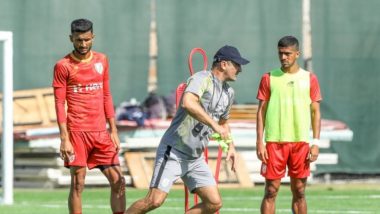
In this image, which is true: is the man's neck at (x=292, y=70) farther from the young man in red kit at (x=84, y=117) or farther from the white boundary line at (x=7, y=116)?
the white boundary line at (x=7, y=116)

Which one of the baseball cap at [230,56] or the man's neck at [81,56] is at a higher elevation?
the man's neck at [81,56]

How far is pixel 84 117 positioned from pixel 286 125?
2.10 m

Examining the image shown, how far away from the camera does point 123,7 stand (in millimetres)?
21859

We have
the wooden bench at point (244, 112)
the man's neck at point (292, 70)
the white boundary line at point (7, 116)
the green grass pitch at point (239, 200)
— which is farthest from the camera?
the wooden bench at point (244, 112)

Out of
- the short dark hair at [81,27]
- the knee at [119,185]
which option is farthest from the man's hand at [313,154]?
the short dark hair at [81,27]

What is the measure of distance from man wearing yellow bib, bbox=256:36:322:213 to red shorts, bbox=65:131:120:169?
5.01 ft

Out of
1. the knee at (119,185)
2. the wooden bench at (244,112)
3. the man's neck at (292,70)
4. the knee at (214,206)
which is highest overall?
the man's neck at (292,70)

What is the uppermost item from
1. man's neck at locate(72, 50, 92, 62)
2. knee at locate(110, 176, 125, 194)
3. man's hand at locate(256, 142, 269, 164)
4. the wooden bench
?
man's neck at locate(72, 50, 92, 62)

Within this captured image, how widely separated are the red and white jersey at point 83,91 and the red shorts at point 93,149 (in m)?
0.07

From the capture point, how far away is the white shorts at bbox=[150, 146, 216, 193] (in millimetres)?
11906

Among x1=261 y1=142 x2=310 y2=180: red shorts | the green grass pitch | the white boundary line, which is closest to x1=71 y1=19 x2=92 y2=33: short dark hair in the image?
x1=261 y1=142 x2=310 y2=180: red shorts

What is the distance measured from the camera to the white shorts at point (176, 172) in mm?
11906

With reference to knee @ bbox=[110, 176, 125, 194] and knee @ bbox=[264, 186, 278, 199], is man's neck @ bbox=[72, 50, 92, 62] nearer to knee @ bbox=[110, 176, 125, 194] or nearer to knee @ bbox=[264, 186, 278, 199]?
knee @ bbox=[110, 176, 125, 194]

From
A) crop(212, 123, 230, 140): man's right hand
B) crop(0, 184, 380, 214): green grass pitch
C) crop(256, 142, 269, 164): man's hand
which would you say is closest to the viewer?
crop(212, 123, 230, 140): man's right hand
